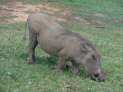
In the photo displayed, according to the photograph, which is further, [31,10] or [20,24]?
[31,10]

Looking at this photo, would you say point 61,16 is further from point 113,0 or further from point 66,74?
point 66,74

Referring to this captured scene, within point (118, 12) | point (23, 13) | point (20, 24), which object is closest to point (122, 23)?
point (118, 12)

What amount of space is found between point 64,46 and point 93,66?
87 centimetres

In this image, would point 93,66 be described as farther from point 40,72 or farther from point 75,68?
point 40,72

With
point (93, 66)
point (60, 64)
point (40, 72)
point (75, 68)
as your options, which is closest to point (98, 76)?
point (93, 66)

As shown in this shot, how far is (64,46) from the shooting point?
8133mm

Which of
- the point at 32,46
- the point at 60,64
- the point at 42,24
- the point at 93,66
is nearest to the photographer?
the point at 93,66

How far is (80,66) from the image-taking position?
8.60m

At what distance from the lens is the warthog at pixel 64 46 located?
779 cm

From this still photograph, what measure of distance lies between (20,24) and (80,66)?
307 inches

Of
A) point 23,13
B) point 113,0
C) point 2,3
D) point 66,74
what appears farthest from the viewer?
point 113,0

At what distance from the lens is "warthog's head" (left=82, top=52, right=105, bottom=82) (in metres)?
7.71

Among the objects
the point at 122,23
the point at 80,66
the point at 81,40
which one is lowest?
the point at 122,23

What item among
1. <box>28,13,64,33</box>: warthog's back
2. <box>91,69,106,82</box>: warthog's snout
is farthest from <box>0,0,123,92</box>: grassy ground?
<box>28,13,64,33</box>: warthog's back
